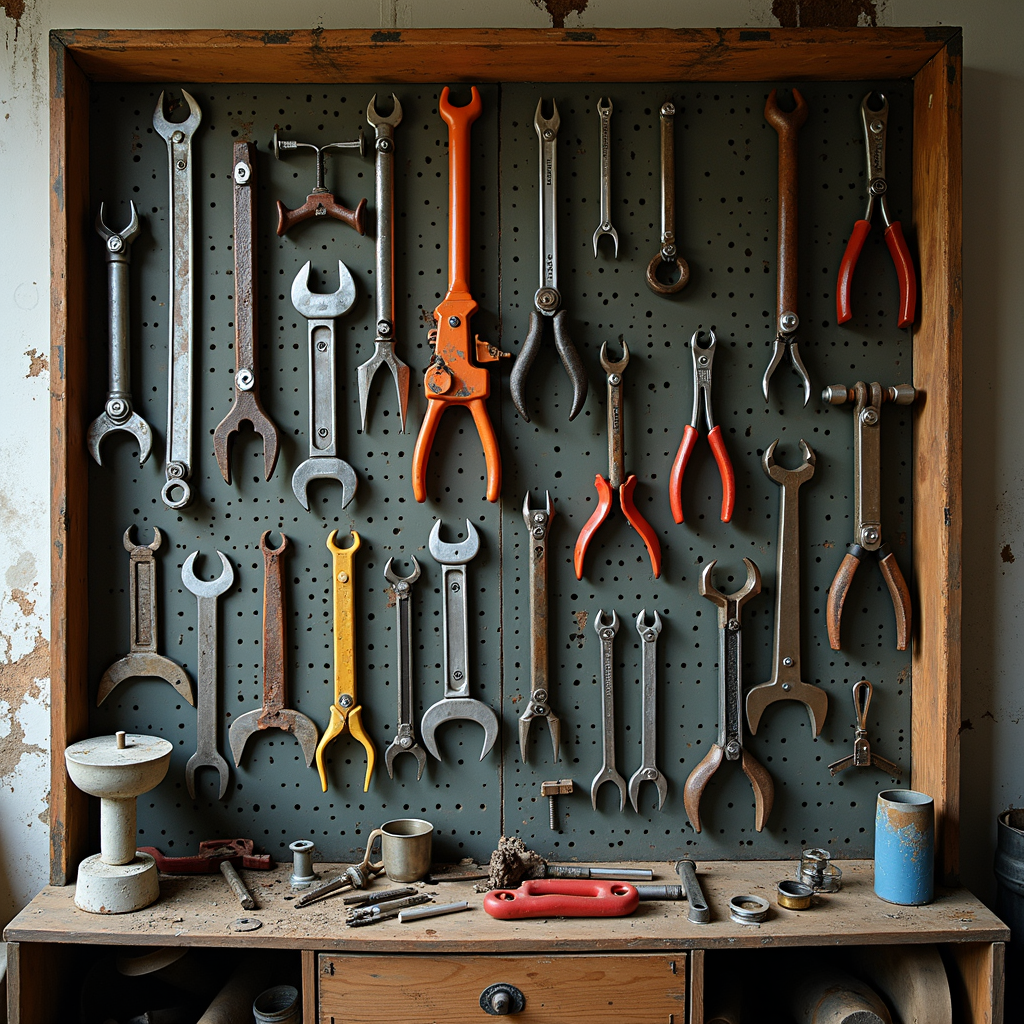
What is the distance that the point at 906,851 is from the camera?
170cm

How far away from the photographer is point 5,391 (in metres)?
1.99

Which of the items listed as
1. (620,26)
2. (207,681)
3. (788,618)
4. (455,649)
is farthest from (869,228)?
(207,681)

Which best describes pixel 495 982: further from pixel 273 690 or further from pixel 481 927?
pixel 273 690

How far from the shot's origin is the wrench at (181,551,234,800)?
1896mm

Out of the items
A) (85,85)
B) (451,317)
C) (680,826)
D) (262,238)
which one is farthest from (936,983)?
(85,85)

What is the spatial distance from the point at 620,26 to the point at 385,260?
814 millimetres

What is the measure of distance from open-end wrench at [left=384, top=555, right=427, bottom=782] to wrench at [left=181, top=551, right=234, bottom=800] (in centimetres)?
39

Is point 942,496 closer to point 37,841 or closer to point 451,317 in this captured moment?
point 451,317

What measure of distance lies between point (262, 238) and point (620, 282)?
2.77 ft

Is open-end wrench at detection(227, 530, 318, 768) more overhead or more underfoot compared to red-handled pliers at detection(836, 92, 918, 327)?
more underfoot

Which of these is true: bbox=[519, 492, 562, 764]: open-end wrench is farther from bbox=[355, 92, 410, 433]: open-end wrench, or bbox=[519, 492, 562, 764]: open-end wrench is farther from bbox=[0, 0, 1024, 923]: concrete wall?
bbox=[0, 0, 1024, 923]: concrete wall

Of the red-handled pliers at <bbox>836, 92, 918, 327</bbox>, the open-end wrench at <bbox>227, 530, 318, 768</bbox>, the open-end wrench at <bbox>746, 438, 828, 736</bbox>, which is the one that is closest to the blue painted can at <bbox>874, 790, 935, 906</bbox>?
the open-end wrench at <bbox>746, 438, 828, 736</bbox>

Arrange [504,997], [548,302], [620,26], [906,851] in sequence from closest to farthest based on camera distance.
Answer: [504,997], [906,851], [548,302], [620,26]

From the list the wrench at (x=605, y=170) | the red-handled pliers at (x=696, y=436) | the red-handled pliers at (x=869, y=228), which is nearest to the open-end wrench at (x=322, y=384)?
the wrench at (x=605, y=170)
